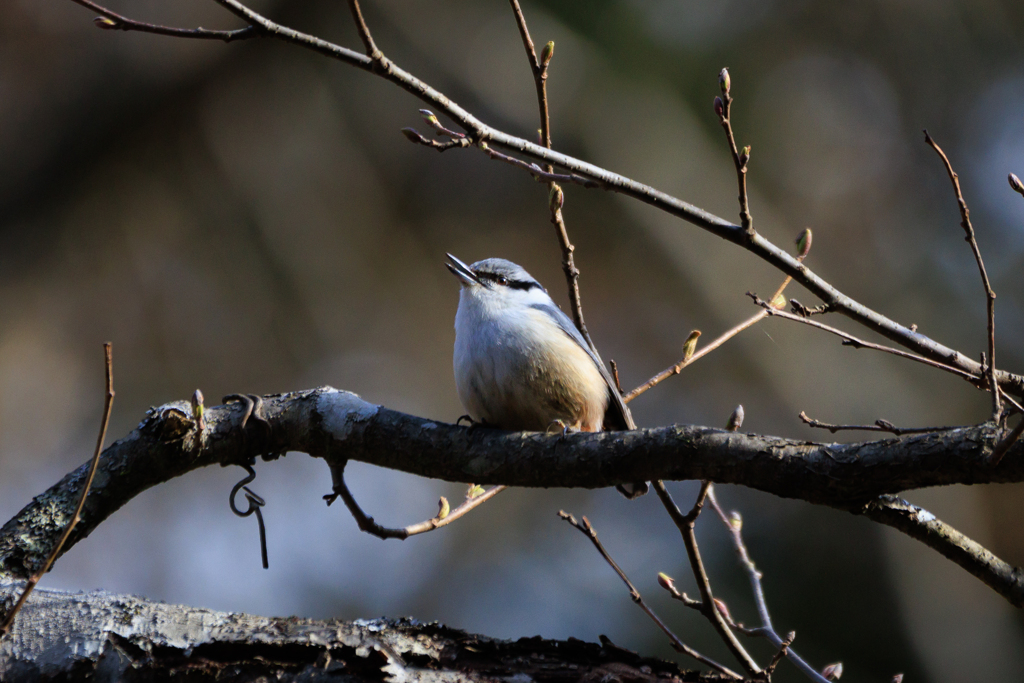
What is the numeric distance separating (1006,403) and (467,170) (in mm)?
5966

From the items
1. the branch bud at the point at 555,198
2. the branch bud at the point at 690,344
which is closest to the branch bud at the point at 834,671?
the branch bud at the point at 690,344

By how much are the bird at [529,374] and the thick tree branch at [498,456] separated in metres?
0.47

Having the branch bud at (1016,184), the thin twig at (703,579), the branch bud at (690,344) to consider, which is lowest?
the thin twig at (703,579)

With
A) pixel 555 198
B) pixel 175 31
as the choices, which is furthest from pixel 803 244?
pixel 175 31

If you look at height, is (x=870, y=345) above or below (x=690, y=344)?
below

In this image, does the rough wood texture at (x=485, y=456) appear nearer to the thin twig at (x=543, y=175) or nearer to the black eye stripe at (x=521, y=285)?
the thin twig at (x=543, y=175)

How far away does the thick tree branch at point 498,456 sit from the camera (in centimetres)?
128

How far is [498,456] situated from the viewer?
1818mm

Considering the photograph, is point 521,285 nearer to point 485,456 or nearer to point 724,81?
point 485,456

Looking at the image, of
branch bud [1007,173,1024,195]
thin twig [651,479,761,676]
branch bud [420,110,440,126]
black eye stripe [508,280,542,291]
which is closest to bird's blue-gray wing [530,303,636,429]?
black eye stripe [508,280,542,291]

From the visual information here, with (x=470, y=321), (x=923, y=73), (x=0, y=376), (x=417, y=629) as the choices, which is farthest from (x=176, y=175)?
(x=923, y=73)

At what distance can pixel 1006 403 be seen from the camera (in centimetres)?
165

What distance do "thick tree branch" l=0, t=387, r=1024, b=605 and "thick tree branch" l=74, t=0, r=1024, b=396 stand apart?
458 millimetres

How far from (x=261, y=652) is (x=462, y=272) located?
5.54ft
